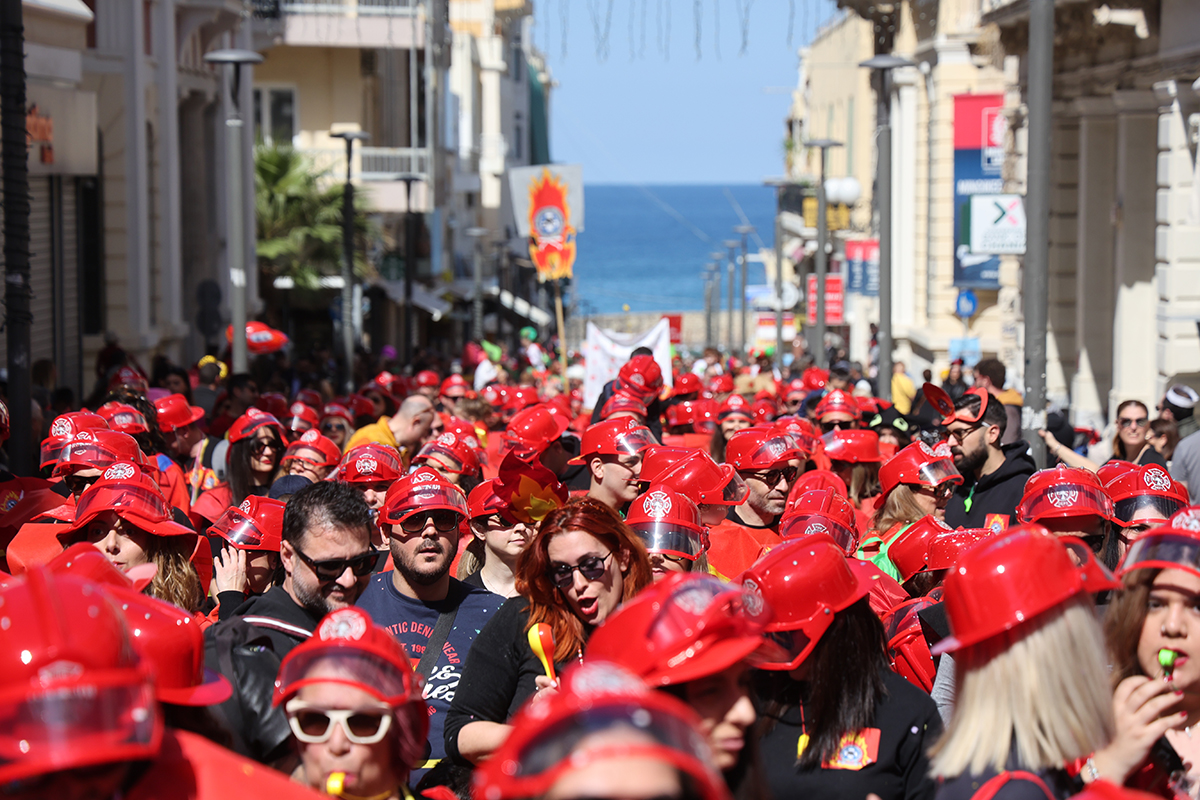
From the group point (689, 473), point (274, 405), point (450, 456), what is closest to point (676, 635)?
point (689, 473)

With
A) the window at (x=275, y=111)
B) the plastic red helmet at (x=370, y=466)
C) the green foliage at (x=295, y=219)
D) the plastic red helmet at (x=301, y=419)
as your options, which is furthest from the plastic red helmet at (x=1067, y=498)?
the window at (x=275, y=111)

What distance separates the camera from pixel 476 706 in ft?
14.6

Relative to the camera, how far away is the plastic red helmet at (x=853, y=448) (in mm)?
9273

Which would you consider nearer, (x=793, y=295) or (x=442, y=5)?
(x=442, y=5)

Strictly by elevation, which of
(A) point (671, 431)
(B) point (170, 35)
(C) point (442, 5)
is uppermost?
(C) point (442, 5)

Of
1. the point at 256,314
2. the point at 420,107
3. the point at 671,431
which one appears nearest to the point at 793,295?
the point at 420,107

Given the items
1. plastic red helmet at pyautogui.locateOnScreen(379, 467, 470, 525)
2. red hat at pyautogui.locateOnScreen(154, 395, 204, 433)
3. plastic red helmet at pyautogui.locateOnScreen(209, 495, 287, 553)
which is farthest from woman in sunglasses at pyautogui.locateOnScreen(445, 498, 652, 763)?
red hat at pyautogui.locateOnScreen(154, 395, 204, 433)

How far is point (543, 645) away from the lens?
445 cm

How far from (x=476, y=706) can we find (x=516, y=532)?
1763mm

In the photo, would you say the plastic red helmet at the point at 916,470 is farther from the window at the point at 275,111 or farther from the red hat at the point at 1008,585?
the window at the point at 275,111

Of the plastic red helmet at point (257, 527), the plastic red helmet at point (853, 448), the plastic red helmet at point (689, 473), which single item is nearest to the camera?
the plastic red helmet at point (257, 527)

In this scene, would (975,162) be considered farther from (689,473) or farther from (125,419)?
(689,473)

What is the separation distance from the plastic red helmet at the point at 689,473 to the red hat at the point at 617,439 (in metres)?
0.30

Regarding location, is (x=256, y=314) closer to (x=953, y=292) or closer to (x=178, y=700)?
(x=953, y=292)
